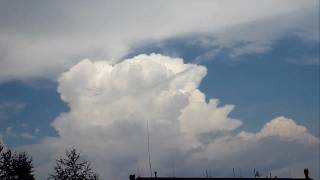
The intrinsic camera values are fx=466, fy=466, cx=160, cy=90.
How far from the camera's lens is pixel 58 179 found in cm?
5762

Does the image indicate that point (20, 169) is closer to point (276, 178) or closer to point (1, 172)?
point (1, 172)

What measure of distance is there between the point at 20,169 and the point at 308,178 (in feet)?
155

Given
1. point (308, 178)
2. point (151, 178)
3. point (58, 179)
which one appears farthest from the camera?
point (308, 178)

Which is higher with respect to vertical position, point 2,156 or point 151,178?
point 2,156

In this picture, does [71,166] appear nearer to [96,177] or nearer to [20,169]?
[96,177]

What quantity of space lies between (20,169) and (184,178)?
23.3 meters

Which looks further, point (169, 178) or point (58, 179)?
point (169, 178)

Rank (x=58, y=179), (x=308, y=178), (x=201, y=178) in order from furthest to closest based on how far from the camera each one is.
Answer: (x=308, y=178) → (x=201, y=178) → (x=58, y=179)

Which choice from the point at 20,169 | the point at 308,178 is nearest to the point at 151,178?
the point at 20,169

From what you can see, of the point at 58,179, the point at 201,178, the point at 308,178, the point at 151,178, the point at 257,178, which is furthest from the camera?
the point at 308,178

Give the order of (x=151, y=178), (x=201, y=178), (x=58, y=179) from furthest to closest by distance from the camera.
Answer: (x=201, y=178) < (x=151, y=178) < (x=58, y=179)

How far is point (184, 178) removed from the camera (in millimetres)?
64688

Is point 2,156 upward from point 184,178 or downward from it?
upward

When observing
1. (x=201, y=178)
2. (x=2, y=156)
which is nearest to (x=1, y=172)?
(x=2, y=156)
